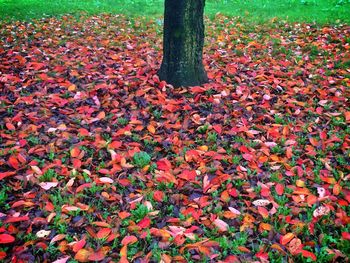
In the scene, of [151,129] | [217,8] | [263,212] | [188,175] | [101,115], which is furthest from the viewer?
[217,8]

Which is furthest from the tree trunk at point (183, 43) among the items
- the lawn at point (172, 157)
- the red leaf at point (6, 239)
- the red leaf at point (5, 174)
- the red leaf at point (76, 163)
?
the red leaf at point (6, 239)

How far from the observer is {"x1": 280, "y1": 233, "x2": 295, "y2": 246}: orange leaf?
7.27ft

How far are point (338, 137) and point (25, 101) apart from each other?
3449 mm

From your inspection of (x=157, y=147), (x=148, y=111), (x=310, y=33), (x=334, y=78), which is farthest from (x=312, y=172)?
(x=310, y=33)

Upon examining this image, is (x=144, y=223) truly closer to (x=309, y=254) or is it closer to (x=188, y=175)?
(x=188, y=175)

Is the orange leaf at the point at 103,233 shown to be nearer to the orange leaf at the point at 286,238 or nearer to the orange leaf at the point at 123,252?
the orange leaf at the point at 123,252

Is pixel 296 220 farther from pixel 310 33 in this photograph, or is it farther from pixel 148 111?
pixel 310 33

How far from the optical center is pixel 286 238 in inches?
87.8

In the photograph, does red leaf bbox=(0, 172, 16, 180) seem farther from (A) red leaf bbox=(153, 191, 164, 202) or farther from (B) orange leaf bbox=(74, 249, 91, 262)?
(A) red leaf bbox=(153, 191, 164, 202)

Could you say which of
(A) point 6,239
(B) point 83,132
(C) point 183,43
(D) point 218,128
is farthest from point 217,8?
(A) point 6,239

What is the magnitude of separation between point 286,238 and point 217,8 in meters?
8.62

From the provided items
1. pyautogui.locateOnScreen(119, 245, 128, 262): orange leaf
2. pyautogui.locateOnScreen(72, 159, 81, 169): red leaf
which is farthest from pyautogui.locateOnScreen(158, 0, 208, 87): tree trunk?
pyautogui.locateOnScreen(119, 245, 128, 262): orange leaf

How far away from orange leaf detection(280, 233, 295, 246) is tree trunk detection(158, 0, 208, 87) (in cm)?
240

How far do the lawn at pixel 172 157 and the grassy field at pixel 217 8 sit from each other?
270cm
